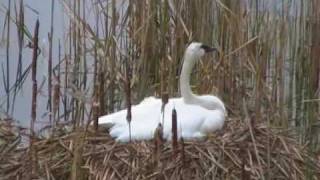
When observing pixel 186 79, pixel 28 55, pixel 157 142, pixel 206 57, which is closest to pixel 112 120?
pixel 186 79

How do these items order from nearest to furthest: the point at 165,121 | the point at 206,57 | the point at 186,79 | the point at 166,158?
the point at 166,158
the point at 165,121
the point at 186,79
the point at 206,57

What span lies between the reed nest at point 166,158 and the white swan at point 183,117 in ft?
0.19

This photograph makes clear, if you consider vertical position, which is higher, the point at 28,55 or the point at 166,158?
the point at 28,55

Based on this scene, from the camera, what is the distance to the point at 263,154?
240 centimetres

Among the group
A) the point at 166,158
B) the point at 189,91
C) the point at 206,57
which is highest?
the point at 206,57

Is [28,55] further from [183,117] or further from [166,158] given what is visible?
[166,158]

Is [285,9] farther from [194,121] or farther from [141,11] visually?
[194,121]

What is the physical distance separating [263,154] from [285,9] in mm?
1061

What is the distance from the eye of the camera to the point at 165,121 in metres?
2.54

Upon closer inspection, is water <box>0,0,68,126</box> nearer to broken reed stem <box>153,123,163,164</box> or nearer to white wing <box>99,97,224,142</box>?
white wing <box>99,97,224,142</box>

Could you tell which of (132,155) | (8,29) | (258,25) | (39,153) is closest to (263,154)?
(132,155)

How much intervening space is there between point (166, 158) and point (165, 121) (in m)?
0.28

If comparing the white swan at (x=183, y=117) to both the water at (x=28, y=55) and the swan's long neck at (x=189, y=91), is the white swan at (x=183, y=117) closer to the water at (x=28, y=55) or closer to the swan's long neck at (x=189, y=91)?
the swan's long neck at (x=189, y=91)

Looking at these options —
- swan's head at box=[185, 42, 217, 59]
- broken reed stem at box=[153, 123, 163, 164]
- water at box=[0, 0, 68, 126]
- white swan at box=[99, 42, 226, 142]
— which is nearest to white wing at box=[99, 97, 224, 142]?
white swan at box=[99, 42, 226, 142]
